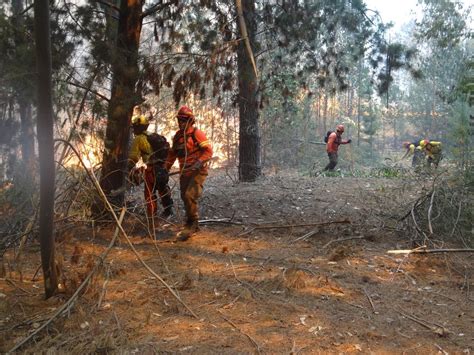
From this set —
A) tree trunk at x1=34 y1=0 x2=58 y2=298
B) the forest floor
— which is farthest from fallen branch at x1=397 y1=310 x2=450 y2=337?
tree trunk at x1=34 y1=0 x2=58 y2=298

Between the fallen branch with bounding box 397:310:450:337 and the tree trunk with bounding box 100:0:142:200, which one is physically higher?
the tree trunk with bounding box 100:0:142:200

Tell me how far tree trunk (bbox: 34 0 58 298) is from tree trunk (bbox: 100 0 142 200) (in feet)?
7.33

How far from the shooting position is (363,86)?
41.7 meters

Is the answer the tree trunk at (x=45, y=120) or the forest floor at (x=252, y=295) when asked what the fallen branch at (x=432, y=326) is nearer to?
the forest floor at (x=252, y=295)

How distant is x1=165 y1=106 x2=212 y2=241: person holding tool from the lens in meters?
6.20

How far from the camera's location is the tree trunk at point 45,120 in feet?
10.4

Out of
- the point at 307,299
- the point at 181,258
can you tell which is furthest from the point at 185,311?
the point at 181,258

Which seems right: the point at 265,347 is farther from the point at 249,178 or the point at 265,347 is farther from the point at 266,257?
the point at 249,178

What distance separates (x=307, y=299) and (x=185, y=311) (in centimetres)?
115

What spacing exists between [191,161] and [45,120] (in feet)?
10.4

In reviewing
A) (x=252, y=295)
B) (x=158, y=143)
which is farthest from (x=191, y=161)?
→ (x=252, y=295)

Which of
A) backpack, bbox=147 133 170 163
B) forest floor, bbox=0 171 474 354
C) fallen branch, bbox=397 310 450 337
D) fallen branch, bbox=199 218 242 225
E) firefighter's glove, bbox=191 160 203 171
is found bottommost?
fallen branch, bbox=397 310 450 337

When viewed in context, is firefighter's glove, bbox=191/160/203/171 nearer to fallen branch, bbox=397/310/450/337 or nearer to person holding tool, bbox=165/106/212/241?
person holding tool, bbox=165/106/212/241

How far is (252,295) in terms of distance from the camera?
13.9 feet
